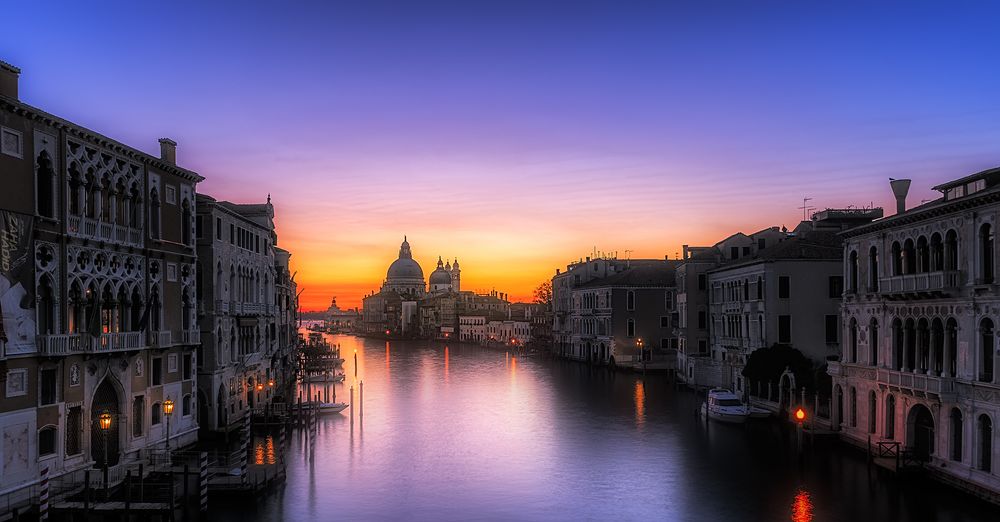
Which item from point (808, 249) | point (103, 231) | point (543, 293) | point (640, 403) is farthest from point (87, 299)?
point (543, 293)

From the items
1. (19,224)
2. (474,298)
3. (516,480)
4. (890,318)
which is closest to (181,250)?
(19,224)

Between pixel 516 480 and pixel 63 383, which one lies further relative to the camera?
pixel 516 480

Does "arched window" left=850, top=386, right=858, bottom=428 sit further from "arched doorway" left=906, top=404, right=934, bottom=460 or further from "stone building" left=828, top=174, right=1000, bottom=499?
"arched doorway" left=906, top=404, right=934, bottom=460

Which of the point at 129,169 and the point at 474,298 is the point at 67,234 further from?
the point at 474,298

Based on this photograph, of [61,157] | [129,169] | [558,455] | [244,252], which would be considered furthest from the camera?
[244,252]

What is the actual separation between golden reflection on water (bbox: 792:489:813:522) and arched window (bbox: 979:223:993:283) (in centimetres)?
820

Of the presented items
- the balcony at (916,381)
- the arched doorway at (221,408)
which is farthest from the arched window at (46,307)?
the balcony at (916,381)

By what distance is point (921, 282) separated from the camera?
26.6 m

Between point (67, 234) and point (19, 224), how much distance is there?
2008mm

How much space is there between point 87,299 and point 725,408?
28494mm

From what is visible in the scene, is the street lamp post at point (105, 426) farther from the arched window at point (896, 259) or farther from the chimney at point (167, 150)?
the arched window at point (896, 259)

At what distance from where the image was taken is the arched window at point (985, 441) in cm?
2334

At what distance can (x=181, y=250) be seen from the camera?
3108 cm

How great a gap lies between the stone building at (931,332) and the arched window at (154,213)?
2595 cm
